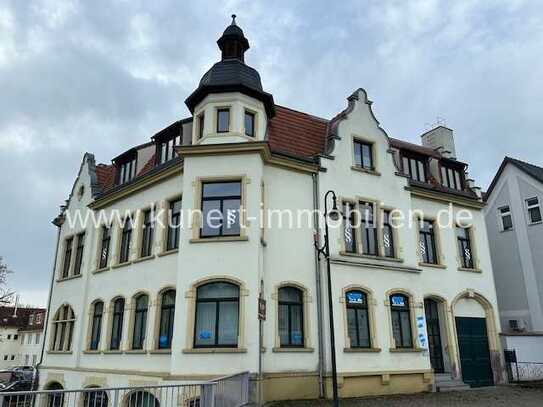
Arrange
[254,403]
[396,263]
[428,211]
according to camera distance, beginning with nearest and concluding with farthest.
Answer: [254,403] → [396,263] → [428,211]


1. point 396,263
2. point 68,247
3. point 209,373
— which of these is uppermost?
point 68,247

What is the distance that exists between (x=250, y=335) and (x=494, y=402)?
835cm

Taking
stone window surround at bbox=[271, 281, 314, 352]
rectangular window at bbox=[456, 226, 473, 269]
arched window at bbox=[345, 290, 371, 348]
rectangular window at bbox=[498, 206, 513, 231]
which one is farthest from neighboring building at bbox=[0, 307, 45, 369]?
rectangular window at bbox=[498, 206, 513, 231]

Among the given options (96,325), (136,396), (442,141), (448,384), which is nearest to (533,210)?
(442,141)

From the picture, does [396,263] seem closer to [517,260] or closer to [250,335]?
[250,335]

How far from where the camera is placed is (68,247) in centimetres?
2528

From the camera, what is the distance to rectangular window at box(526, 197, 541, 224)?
24875 mm

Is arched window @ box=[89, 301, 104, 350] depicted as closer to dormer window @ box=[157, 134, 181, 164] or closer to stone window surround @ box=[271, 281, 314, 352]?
dormer window @ box=[157, 134, 181, 164]

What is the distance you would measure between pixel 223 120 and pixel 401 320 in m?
10.4

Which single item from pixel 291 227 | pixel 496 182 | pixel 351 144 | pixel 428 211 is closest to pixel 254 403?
pixel 291 227

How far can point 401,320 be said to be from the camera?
1842 centimetres

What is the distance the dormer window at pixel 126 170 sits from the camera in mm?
22500

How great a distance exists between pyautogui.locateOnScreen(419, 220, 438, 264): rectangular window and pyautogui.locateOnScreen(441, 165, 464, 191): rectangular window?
3.21 m

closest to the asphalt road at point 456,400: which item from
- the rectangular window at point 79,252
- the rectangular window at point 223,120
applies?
the rectangular window at point 223,120
